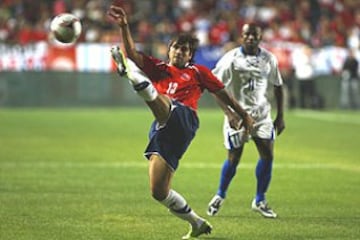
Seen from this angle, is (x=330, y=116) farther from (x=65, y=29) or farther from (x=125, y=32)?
(x=125, y=32)

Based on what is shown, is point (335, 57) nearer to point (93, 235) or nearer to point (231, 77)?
point (231, 77)

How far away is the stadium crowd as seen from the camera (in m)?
34.0

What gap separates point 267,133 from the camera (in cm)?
1224

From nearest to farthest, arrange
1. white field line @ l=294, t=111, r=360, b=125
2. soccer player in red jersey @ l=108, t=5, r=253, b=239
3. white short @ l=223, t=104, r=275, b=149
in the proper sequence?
soccer player in red jersey @ l=108, t=5, r=253, b=239
white short @ l=223, t=104, r=275, b=149
white field line @ l=294, t=111, r=360, b=125

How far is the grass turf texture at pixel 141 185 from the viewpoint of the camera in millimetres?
10742

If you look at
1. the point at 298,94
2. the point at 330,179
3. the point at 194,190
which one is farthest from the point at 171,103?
the point at 298,94

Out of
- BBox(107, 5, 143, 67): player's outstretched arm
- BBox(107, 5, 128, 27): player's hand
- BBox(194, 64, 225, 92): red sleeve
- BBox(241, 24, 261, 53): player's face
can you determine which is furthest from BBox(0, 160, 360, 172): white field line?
BBox(107, 5, 128, 27): player's hand

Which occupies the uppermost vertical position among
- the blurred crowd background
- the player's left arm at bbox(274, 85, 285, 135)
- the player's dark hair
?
the player's dark hair

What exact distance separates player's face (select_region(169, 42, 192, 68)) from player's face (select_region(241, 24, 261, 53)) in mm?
2259

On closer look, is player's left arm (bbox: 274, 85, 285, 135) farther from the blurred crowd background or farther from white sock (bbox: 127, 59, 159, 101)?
the blurred crowd background

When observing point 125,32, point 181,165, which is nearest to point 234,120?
point 125,32

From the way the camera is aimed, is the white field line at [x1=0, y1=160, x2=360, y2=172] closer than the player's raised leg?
No

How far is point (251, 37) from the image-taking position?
12.1 meters

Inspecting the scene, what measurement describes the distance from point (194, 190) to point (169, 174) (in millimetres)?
4559
